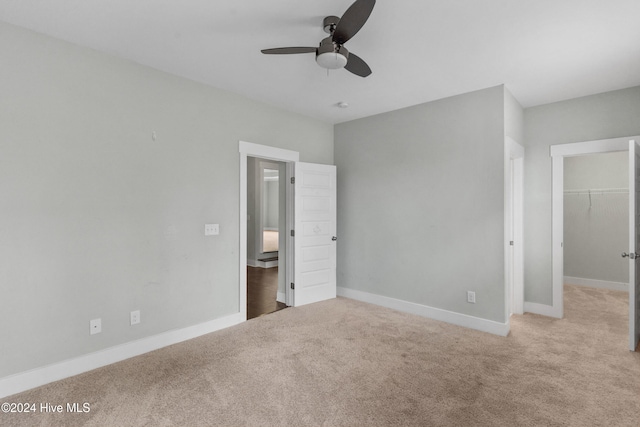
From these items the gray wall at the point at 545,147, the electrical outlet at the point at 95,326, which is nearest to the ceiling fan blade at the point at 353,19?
the electrical outlet at the point at 95,326

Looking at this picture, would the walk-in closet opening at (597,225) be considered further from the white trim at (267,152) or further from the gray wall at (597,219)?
the white trim at (267,152)

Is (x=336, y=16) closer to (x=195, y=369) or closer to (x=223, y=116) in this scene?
(x=223, y=116)

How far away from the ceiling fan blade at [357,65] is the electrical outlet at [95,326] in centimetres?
288

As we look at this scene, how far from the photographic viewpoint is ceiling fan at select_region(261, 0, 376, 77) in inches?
68.6

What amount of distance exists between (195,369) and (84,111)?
7.63ft

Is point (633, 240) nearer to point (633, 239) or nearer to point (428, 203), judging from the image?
point (633, 239)

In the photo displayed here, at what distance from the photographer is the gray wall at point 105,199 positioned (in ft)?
7.60

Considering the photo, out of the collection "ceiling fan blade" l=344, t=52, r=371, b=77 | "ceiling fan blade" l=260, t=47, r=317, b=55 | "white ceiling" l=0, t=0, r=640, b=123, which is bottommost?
"ceiling fan blade" l=260, t=47, r=317, b=55

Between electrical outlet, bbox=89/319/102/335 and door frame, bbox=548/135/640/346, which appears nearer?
electrical outlet, bbox=89/319/102/335

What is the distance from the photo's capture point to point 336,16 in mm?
2172

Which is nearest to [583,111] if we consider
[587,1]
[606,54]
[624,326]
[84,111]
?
[606,54]

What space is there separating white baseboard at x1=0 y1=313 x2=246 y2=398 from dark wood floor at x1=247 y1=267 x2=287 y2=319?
74cm

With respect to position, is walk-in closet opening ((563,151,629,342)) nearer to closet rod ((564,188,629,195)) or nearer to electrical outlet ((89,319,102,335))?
closet rod ((564,188,629,195))

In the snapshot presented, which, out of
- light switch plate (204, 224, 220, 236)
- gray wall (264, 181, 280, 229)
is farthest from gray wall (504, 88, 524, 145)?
gray wall (264, 181, 280, 229)
